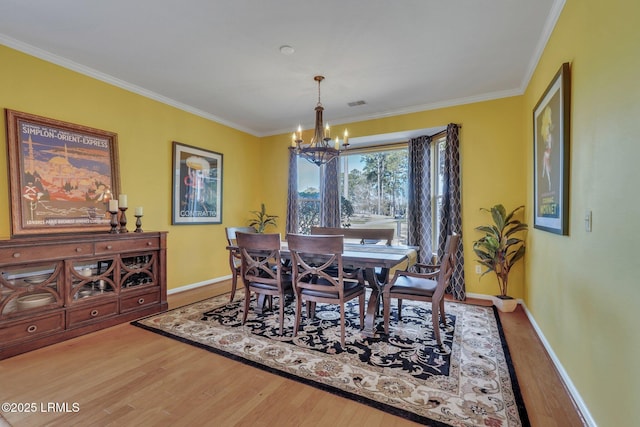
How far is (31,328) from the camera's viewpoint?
2383mm

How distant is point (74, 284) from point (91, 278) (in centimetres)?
13

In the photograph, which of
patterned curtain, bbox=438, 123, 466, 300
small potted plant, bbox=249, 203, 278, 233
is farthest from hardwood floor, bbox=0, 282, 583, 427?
small potted plant, bbox=249, 203, 278, 233

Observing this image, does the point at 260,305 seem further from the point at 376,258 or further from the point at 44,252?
the point at 44,252

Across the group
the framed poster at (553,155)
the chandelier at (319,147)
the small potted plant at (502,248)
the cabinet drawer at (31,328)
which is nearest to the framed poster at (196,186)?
the cabinet drawer at (31,328)

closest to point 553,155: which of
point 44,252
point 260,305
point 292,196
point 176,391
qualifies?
point 260,305

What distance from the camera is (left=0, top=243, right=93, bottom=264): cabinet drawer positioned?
226cm

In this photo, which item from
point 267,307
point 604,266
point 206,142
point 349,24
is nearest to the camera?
point 604,266

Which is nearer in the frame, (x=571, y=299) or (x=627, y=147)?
(x=627, y=147)

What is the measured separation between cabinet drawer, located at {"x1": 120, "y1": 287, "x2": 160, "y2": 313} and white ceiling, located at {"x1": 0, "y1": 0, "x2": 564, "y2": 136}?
2455 millimetres

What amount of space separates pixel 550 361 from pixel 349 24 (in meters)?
3.11

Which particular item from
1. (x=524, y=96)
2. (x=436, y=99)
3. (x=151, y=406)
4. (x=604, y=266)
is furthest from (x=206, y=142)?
(x=604, y=266)

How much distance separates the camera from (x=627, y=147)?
130 cm

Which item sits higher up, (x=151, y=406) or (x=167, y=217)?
(x=167, y=217)

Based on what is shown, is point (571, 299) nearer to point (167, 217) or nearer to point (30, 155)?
point (167, 217)
